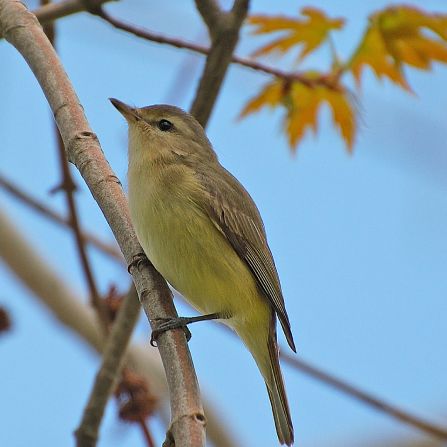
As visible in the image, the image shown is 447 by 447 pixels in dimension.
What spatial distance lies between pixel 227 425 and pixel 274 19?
2.61 m

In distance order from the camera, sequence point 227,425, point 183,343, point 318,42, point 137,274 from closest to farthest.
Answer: point 183,343
point 137,274
point 318,42
point 227,425

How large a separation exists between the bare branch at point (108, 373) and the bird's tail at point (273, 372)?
659 millimetres

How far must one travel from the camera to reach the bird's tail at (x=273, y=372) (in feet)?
12.5

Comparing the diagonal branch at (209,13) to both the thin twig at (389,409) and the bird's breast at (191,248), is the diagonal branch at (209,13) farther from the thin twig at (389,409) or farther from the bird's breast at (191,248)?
the thin twig at (389,409)

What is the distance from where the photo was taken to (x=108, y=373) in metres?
3.47

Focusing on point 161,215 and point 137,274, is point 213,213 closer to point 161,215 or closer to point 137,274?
point 161,215

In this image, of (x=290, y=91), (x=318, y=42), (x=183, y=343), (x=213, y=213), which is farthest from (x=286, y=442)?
(x=318, y=42)

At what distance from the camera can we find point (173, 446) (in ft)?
6.85

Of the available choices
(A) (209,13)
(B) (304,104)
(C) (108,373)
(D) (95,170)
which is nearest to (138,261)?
(D) (95,170)

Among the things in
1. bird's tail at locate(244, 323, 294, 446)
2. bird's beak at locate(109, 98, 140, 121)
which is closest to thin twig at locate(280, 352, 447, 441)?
bird's tail at locate(244, 323, 294, 446)

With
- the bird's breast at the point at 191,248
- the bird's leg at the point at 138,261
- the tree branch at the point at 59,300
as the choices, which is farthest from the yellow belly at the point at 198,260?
the tree branch at the point at 59,300

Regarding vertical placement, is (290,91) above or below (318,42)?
below

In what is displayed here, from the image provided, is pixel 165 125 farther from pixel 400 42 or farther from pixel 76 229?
pixel 400 42

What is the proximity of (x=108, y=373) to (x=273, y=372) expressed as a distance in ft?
2.71
